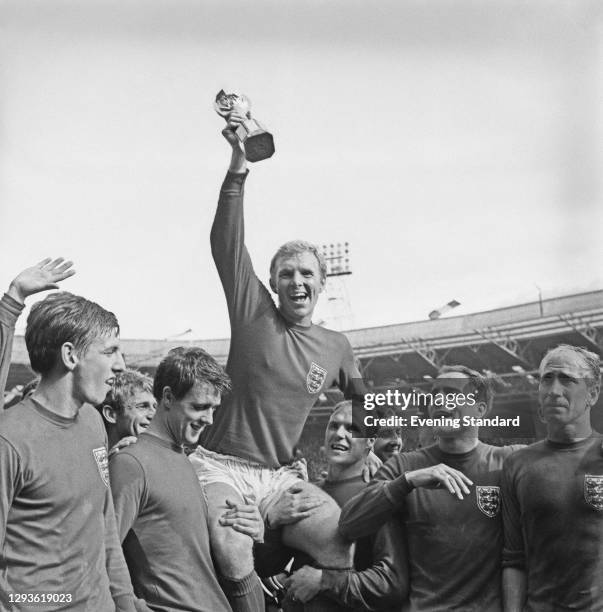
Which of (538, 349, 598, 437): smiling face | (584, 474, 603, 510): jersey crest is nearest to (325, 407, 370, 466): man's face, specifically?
(538, 349, 598, 437): smiling face

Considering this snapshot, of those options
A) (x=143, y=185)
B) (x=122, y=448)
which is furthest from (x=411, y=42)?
(x=122, y=448)

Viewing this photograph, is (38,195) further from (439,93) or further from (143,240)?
(439,93)

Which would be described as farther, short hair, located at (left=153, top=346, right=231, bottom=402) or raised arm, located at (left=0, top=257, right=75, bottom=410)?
short hair, located at (left=153, top=346, right=231, bottom=402)

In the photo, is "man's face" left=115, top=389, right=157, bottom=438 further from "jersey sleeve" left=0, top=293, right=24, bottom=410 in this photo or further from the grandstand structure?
"jersey sleeve" left=0, top=293, right=24, bottom=410

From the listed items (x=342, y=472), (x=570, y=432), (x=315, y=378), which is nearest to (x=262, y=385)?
(x=315, y=378)

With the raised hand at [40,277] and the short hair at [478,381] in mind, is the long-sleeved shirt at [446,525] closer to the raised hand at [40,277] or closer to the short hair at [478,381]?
the short hair at [478,381]

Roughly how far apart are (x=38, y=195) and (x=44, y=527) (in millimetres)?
1425

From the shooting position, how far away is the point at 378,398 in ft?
11.0

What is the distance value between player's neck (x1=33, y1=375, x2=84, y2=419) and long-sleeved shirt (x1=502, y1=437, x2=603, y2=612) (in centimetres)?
155

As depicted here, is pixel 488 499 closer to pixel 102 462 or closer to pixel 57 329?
pixel 102 462

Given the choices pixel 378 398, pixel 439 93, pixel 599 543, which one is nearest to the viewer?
pixel 599 543

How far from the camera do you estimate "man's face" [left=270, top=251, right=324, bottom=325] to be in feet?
11.3

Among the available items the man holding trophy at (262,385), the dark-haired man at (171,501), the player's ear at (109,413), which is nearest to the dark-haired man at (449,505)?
the man holding trophy at (262,385)

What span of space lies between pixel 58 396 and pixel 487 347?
153 cm
